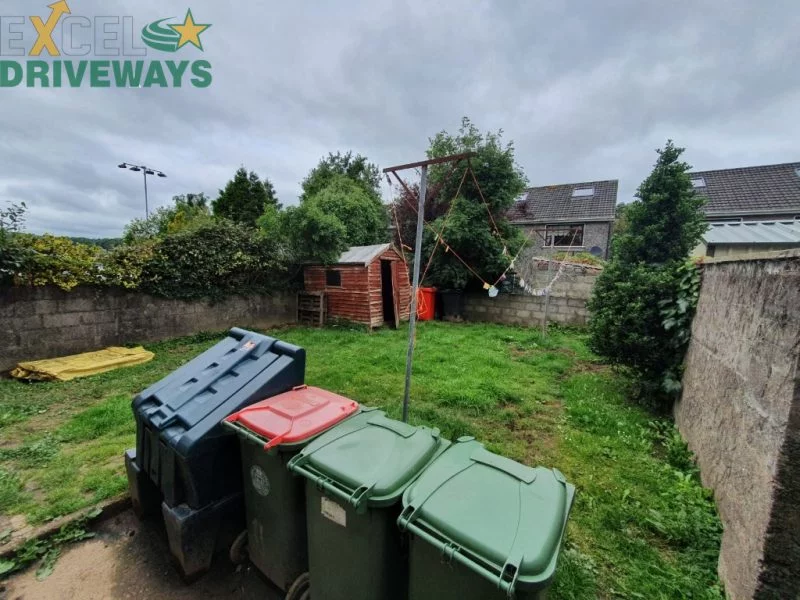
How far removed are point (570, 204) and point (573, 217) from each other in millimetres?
1213

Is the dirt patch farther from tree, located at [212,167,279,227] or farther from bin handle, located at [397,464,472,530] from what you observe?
tree, located at [212,167,279,227]

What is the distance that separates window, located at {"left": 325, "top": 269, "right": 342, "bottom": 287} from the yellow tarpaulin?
4.17m

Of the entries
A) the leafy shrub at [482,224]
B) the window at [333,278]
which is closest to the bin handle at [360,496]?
the window at [333,278]

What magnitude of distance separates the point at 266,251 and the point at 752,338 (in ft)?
28.8

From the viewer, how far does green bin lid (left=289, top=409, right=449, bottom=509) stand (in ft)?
4.25

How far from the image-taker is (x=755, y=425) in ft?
5.81

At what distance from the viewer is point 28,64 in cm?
433

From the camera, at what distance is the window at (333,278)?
859 centimetres

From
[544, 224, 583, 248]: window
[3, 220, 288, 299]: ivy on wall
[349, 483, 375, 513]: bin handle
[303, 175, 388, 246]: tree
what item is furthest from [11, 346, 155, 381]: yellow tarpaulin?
[544, 224, 583, 248]: window

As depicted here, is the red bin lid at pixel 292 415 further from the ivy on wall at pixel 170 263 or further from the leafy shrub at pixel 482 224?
the leafy shrub at pixel 482 224

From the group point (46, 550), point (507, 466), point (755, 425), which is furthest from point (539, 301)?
point (46, 550)

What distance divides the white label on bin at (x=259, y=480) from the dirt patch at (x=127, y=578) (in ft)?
2.13

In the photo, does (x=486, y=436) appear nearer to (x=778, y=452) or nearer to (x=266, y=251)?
(x=778, y=452)

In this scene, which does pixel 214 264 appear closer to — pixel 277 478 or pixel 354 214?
pixel 354 214
